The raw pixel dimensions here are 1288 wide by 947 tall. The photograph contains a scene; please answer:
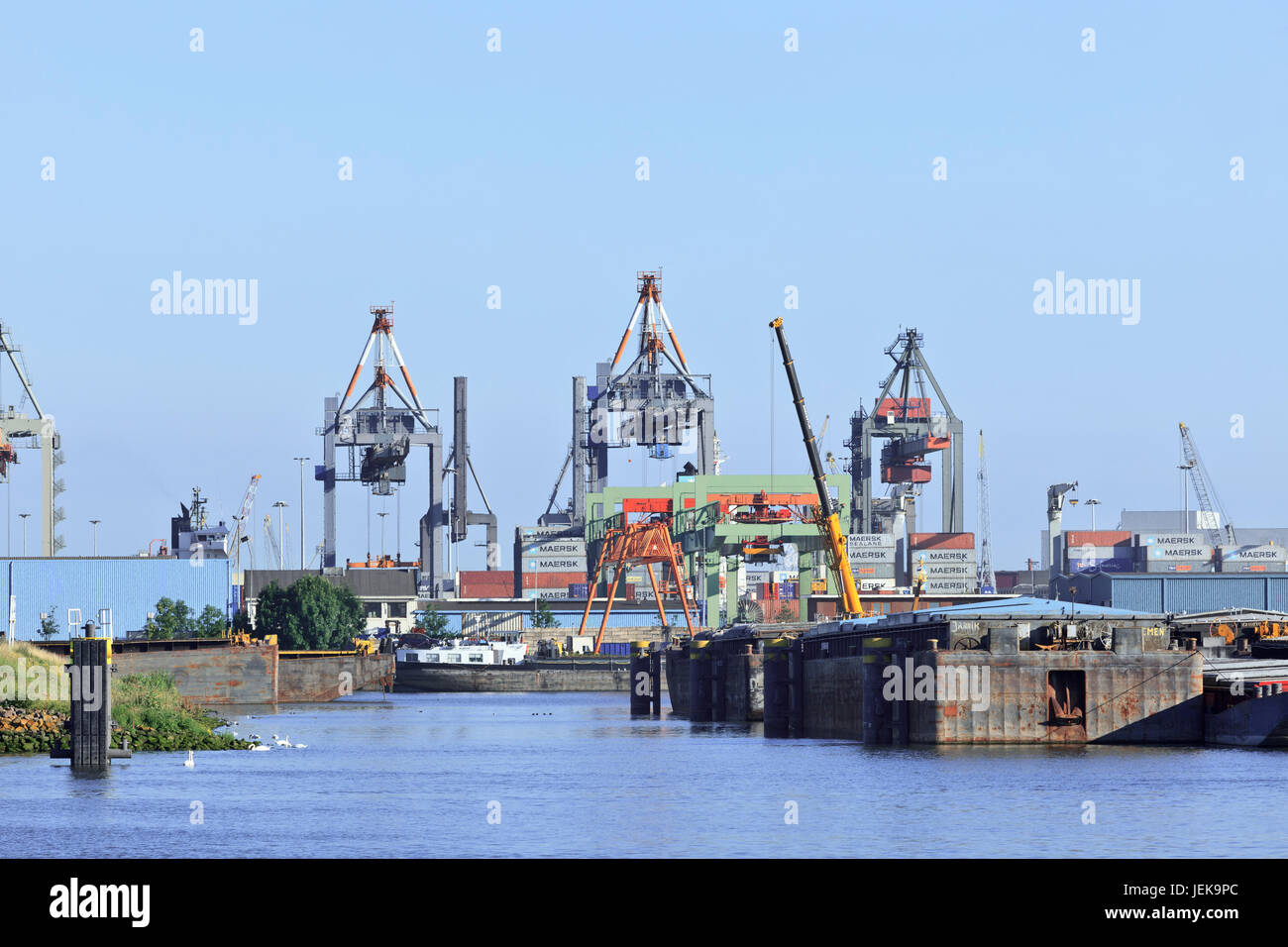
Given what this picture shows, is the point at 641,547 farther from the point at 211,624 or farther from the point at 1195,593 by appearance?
the point at 1195,593

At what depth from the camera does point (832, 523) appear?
401ft

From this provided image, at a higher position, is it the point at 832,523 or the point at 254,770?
the point at 832,523

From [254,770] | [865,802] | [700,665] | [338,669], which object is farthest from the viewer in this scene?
[338,669]

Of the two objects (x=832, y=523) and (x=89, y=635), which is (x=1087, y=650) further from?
(x=832, y=523)

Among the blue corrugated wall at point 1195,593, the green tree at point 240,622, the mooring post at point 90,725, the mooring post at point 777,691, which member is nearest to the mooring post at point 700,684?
the mooring post at point 777,691

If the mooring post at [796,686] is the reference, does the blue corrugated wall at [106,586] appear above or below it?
above

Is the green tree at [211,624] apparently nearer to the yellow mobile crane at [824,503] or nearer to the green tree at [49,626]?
the green tree at [49,626]

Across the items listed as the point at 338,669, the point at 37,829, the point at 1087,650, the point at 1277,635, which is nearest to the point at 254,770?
the point at 37,829

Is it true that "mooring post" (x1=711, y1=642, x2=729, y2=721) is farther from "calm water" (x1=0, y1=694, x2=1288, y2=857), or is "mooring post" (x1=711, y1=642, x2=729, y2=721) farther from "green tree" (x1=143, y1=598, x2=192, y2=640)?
"green tree" (x1=143, y1=598, x2=192, y2=640)

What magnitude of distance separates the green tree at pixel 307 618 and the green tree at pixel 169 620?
74.4 feet

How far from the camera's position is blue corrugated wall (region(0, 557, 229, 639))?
15688cm

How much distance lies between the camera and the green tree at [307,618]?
183 metres

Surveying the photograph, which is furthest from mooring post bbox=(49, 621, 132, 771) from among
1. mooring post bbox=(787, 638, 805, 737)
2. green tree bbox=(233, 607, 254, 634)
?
green tree bbox=(233, 607, 254, 634)
